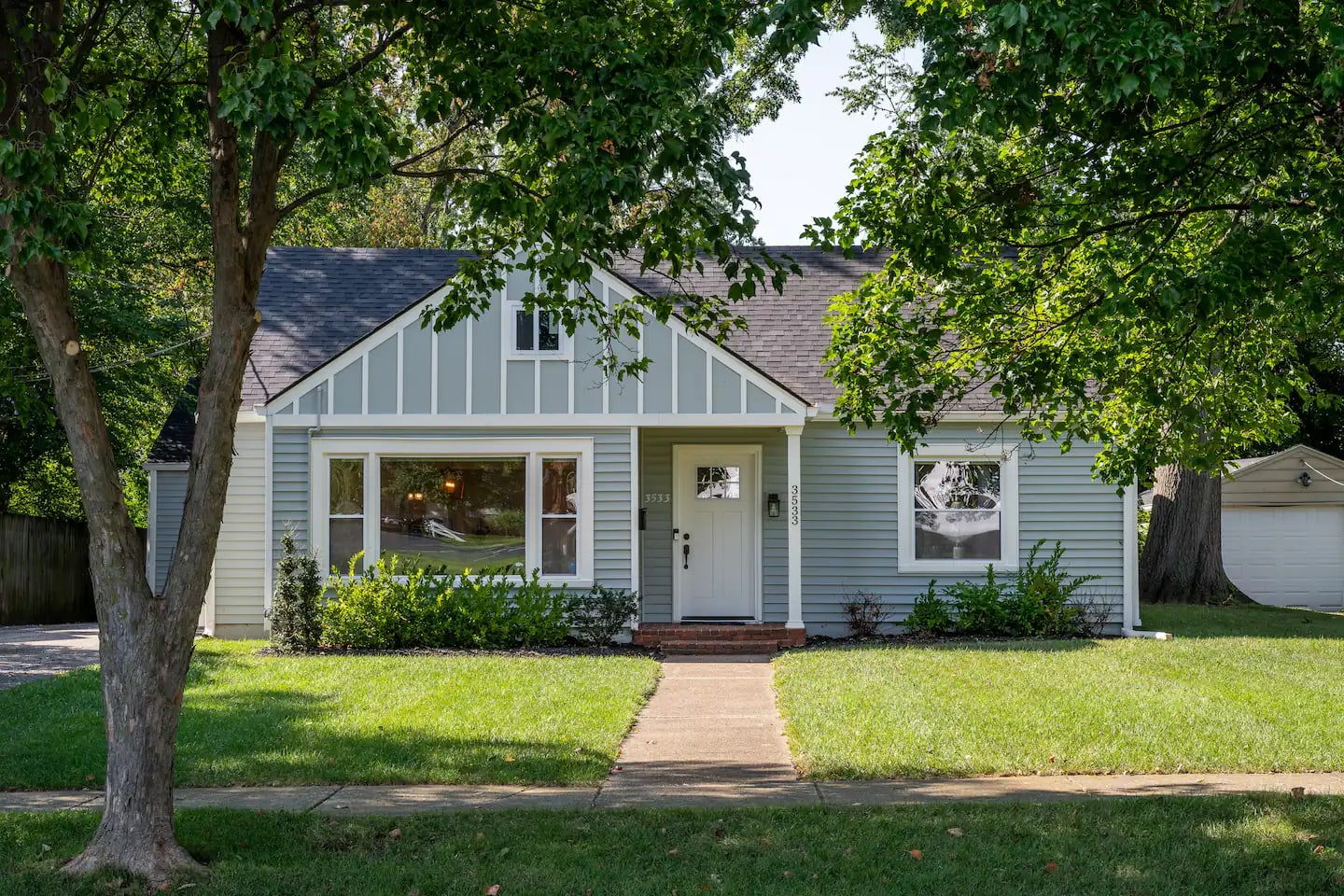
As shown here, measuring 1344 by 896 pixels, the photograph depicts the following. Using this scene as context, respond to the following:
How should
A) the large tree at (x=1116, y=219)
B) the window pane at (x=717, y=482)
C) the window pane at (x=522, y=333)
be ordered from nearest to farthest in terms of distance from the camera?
the large tree at (x=1116, y=219), the window pane at (x=522, y=333), the window pane at (x=717, y=482)

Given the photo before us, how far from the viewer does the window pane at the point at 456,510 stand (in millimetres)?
16125

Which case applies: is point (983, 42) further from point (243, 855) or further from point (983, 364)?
point (243, 855)

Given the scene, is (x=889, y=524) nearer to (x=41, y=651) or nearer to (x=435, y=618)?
(x=435, y=618)

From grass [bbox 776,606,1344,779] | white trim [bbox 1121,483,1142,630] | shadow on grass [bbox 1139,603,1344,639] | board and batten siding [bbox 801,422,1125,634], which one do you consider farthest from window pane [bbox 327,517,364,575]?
shadow on grass [bbox 1139,603,1344,639]

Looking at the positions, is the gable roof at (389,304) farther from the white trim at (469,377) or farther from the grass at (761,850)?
the grass at (761,850)

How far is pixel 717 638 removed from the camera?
1565 cm

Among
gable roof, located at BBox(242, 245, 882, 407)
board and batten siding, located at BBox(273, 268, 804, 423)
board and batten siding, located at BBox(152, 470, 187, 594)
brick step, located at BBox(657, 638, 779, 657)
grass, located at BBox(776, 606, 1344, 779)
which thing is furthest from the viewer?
board and batten siding, located at BBox(152, 470, 187, 594)

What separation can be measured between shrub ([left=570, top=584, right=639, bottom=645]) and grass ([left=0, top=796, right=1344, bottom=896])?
8163mm

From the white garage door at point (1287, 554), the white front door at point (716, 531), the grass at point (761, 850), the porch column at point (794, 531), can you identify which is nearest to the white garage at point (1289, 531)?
the white garage door at point (1287, 554)

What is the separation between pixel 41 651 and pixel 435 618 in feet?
17.3

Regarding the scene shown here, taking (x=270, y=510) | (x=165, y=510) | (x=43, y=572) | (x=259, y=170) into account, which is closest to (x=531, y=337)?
(x=270, y=510)

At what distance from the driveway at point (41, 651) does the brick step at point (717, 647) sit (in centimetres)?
664

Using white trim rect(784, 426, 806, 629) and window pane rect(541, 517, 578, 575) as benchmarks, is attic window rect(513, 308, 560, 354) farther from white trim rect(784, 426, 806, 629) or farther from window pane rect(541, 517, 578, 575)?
white trim rect(784, 426, 806, 629)

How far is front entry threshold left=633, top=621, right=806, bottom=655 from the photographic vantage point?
15453mm
